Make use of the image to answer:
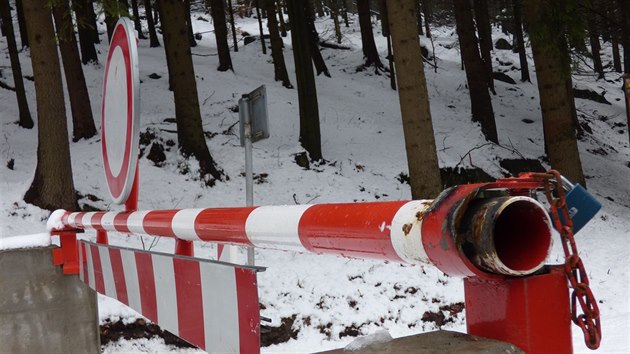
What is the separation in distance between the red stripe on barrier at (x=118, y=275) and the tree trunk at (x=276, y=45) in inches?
683

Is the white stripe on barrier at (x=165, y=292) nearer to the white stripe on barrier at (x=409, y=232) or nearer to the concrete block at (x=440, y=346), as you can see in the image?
the concrete block at (x=440, y=346)

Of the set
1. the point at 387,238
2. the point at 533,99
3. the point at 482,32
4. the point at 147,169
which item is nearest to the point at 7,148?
the point at 147,169

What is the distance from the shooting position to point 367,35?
989 inches

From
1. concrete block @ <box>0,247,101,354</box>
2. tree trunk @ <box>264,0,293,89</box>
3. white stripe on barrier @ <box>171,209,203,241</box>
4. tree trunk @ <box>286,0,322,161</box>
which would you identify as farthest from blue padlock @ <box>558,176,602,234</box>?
tree trunk @ <box>264,0,293,89</box>

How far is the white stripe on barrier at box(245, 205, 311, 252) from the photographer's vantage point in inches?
62.1

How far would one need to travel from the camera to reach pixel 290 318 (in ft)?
28.5

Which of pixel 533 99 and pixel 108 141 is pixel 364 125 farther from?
pixel 108 141

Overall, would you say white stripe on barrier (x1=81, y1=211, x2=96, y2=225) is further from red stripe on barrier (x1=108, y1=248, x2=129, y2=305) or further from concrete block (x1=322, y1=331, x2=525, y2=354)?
concrete block (x1=322, y1=331, x2=525, y2=354)

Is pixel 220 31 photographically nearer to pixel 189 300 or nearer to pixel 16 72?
pixel 16 72

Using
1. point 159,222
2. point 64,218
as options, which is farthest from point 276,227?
point 64,218

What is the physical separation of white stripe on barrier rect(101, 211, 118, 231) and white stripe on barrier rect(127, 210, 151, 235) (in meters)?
0.40

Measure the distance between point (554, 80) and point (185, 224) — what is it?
1094cm

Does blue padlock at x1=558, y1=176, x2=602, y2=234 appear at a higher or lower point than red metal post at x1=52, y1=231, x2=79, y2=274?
higher

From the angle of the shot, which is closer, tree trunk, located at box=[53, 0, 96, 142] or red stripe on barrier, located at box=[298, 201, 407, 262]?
red stripe on barrier, located at box=[298, 201, 407, 262]
